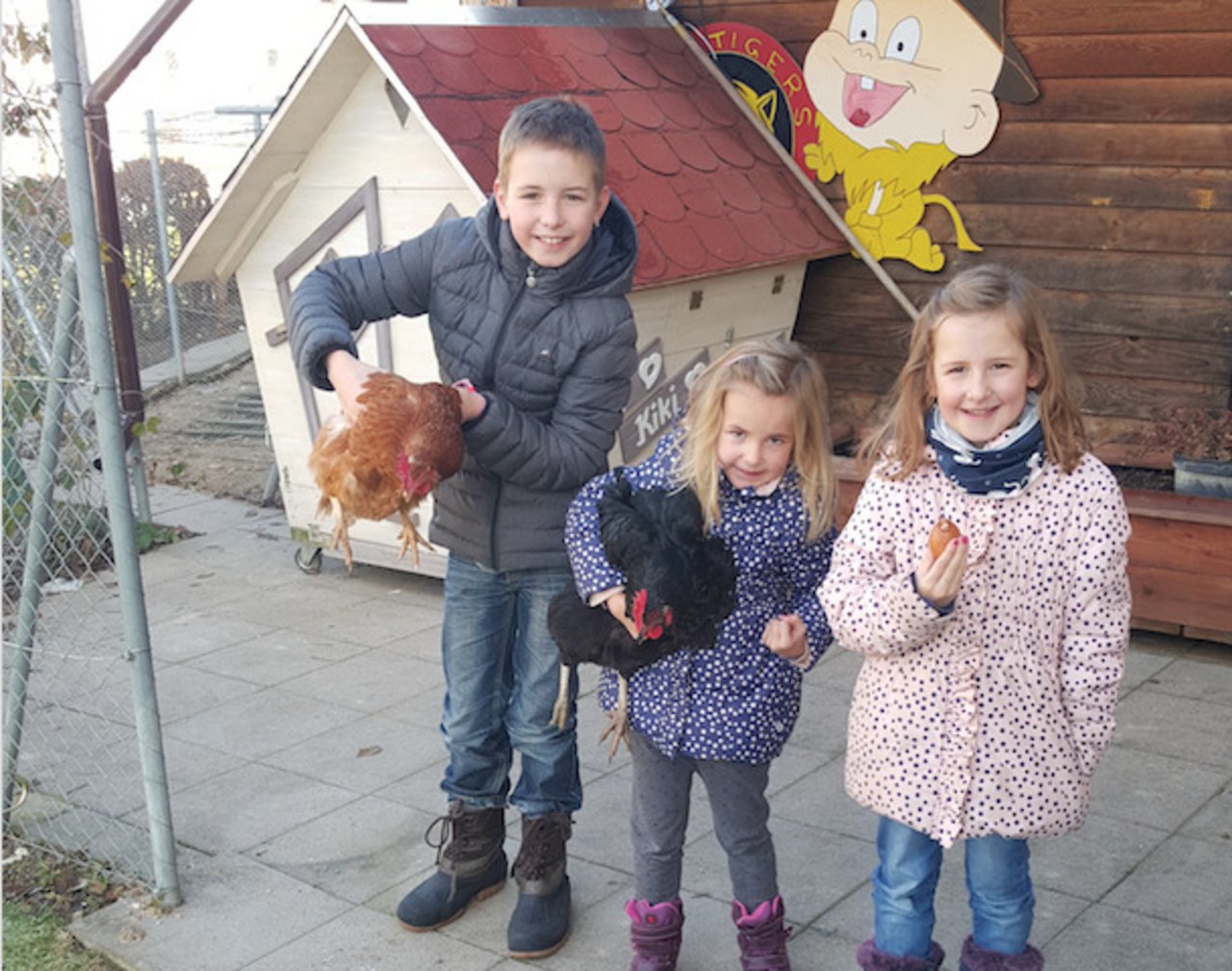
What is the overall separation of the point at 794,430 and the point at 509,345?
2.33 ft

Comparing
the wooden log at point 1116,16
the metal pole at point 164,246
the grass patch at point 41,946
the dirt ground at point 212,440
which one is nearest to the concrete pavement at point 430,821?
the grass patch at point 41,946

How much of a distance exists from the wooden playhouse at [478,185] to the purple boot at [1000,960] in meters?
2.88

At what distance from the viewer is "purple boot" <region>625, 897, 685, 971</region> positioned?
3.12m

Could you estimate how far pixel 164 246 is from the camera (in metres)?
10.1

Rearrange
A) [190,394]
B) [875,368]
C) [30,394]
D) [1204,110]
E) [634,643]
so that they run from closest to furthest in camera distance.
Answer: [634,643] → [30,394] → [1204,110] → [875,368] → [190,394]

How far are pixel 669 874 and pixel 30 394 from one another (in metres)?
2.31

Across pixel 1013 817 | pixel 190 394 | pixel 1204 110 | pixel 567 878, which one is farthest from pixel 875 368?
pixel 190 394

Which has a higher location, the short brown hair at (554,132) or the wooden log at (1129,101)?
the wooden log at (1129,101)

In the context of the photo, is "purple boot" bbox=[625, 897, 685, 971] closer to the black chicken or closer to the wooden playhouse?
the black chicken

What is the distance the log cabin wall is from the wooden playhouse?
0.67 m

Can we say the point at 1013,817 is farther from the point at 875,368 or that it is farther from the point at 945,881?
the point at 875,368

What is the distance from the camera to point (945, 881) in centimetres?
364

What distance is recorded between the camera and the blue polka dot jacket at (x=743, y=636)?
294 cm

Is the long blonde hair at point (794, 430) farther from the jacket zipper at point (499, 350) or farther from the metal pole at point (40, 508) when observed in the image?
the metal pole at point (40, 508)
